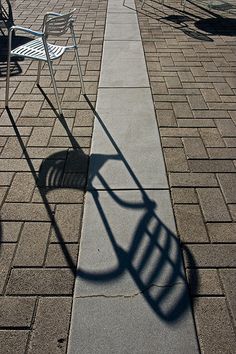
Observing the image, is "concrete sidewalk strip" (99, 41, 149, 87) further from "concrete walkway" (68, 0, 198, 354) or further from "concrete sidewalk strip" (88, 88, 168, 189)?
"concrete walkway" (68, 0, 198, 354)

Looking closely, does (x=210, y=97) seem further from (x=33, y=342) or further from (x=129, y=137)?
(x=33, y=342)

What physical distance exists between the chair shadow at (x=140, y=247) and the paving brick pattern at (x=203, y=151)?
0.31ft

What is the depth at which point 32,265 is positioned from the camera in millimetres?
2240

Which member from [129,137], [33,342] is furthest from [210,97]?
[33,342]

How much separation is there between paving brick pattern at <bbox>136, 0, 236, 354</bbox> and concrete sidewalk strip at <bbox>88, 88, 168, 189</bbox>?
0.37 ft

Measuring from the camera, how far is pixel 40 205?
2.68 meters

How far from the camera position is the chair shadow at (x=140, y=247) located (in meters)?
2.07

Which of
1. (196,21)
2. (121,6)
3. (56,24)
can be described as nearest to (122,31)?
(196,21)

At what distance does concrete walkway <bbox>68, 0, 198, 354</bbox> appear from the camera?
1.88m

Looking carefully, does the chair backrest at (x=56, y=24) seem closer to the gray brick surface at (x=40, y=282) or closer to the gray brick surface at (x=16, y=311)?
the gray brick surface at (x=40, y=282)

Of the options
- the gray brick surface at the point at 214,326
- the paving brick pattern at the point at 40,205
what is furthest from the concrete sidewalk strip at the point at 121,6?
the gray brick surface at the point at 214,326

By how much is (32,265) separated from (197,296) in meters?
1.06

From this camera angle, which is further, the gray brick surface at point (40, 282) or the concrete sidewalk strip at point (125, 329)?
the gray brick surface at point (40, 282)

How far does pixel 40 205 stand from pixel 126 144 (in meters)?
1.10
